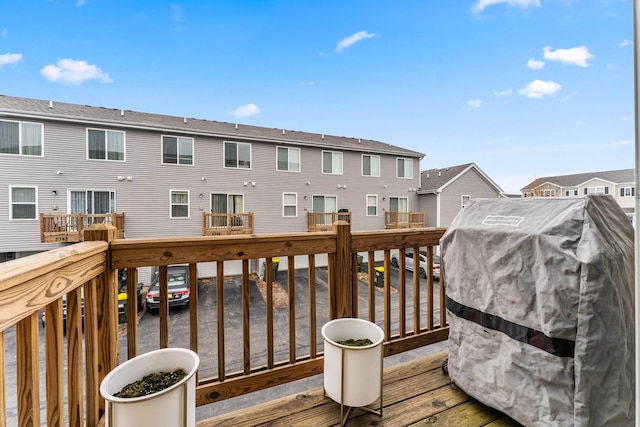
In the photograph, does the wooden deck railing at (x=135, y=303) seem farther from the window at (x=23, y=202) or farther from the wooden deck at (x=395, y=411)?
the window at (x=23, y=202)

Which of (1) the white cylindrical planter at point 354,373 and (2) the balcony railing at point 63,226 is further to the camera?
(2) the balcony railing at point 63,226

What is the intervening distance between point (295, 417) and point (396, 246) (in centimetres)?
122

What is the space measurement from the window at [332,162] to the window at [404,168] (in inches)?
120

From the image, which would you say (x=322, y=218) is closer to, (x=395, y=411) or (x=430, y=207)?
(x=430, y=207)

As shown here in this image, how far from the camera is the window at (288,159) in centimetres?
1098

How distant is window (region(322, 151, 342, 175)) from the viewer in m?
11.7

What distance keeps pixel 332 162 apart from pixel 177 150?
238 inches

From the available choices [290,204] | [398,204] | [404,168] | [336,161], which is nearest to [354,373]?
[290,204]

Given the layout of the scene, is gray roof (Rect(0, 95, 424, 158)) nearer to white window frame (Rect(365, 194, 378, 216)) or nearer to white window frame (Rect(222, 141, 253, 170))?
white window frame (Rect(222, 141, 253, 170))

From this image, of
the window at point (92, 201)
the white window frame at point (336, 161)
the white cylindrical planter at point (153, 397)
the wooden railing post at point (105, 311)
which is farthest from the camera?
the white window frame at point (336, 161)

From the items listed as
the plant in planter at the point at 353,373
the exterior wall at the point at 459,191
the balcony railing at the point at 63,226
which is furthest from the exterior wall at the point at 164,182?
the plant in planter at the point at 353,373

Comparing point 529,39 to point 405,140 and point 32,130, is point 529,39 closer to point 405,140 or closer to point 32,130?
point 405,140

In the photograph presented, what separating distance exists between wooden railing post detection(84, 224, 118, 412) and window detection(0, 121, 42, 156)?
10.2m

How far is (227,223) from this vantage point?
9844 millimetres
